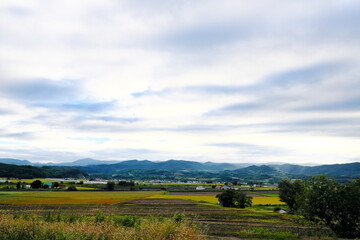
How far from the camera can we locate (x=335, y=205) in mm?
26219

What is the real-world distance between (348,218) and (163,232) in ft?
69.5

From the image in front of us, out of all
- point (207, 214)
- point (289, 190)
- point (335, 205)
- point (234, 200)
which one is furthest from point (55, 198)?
point (335, 205)

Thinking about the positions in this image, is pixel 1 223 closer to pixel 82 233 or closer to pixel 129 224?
pixel 82 233

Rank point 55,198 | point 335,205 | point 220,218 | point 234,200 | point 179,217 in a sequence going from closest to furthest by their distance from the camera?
point 179,217
point 335,205
point 220,218
point 234,200
point 55,198

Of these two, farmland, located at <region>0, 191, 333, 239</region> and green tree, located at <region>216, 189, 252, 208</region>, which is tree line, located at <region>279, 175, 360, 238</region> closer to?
farmland, located at <region>0, 191, 333, 239</region>

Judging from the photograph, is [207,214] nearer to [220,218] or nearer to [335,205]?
[220,218]

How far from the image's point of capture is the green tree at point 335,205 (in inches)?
1009

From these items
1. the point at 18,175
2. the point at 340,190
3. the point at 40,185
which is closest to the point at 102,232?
the point at 340,190

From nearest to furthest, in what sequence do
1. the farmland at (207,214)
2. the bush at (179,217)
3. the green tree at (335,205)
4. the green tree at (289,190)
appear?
the bush at (179,217) < the green tree at (335,205) < the farmland at (207,214) < the green tree at (289,190)

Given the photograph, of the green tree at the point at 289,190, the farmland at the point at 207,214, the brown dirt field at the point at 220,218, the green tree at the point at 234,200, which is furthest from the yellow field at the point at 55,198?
the green tree at the point at 289,190

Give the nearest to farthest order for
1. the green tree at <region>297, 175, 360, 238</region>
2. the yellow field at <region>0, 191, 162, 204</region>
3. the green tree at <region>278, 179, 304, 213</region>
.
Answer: the green tree at <region>297, 175, 360, 238</region>
the green tree at <region>278, 179, 304, 213</region>
the yellow field at <region>0, 191, 162, 204</region>

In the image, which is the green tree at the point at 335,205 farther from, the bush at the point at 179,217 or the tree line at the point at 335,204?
the bush at the point at 179,217

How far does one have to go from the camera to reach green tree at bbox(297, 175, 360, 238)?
25.6 metres

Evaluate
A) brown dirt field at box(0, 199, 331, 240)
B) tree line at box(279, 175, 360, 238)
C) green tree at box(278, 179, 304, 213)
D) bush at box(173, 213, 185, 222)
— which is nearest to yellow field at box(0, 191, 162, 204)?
brown dirt field at box(0, 199, 331, 240)
